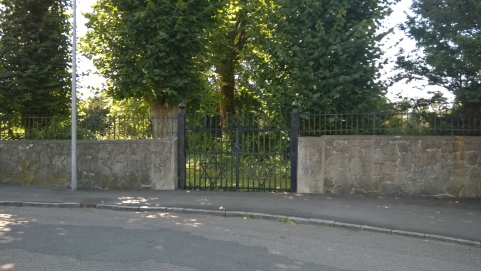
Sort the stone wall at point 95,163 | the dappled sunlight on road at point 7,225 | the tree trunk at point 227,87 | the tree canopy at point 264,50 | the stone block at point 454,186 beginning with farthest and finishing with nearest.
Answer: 1. the tree trunk at point 227,87
2. the tree canopy at point 264,50
3. the stone wall at point 95,163
4. the stone block at point 454,186
5. the dappled sunlight on road at point 7,225

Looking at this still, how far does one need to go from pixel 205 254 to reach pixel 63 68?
1201 centimetres

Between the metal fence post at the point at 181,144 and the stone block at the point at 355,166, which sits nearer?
the stone block at the point at 355,166

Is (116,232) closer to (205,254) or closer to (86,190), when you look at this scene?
(205,254)

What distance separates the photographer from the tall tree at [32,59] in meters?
15.3

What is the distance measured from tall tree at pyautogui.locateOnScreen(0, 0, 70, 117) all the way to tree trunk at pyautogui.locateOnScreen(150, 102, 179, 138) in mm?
3613

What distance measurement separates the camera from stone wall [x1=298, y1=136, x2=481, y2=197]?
1183cm

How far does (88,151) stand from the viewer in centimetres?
1347

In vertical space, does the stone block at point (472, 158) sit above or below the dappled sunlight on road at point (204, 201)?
above

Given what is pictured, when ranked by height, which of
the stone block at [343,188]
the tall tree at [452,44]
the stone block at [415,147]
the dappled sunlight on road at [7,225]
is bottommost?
the dappled sunlight on road at [7,225]

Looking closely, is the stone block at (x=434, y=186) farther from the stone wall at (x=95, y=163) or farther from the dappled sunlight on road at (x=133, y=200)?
the dappled sunlight on road at (x=133, y=200)

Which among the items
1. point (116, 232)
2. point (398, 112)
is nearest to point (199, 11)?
point (398, 112)

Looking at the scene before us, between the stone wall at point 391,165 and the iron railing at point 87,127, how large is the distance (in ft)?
14.0

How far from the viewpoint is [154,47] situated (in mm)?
16125

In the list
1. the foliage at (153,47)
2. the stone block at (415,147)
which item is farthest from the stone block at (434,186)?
the foliage at (153,47)
